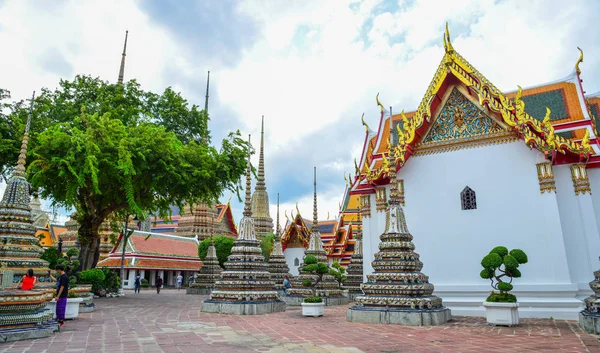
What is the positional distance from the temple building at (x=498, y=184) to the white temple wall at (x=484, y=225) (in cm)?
3

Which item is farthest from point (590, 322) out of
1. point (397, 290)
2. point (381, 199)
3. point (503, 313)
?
point (381, 199)

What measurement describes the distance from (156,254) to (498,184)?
87.5 ft

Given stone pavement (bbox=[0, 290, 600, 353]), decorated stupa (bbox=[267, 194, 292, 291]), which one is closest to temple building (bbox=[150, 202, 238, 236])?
decorated stupa (bbox=[267, 194, 292, 291])

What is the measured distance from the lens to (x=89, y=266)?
639 inches

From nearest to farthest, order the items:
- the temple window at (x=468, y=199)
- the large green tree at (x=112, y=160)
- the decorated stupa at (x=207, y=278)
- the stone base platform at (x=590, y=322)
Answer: the stone base platform at (x=590, y=322), the temple window at (x=468, y=199), the large green tree at (x=112, y=160), the decorated stupa at (x=207, y=278)

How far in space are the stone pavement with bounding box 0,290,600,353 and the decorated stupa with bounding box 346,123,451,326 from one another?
1.40ft

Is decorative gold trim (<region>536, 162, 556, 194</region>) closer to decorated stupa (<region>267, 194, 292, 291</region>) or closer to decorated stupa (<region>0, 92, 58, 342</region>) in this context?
decorated stupa (<region>0, 92, 58, 342</region>)

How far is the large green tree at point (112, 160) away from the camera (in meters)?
12.8

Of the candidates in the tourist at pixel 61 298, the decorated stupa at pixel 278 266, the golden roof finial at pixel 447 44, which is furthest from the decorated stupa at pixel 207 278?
the golden roof finial at pixel 447 44

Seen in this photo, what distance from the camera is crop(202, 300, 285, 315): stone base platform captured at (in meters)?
11.3

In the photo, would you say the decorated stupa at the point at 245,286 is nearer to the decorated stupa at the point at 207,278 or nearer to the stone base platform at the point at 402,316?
the stone base platform at the point at 402,316

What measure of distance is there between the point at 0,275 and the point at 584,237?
41.0ft

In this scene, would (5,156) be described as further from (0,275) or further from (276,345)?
(276,345)

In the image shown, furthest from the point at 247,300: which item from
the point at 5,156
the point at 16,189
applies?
the point at 5,156
